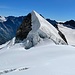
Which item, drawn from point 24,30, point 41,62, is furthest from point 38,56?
point 24,30

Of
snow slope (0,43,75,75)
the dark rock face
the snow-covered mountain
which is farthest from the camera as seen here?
the dark rock face

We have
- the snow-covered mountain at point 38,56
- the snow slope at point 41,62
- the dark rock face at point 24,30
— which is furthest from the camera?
the dark rock face at point 24,30

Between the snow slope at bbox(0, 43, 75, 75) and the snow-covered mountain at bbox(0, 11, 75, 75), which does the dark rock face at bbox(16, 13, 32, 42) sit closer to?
the snow-covered mountain at bbox(0, 11, 75, 75)

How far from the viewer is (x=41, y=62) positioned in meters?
12.6

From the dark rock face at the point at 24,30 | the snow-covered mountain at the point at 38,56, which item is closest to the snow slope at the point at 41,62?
the snow-covered mountain at the point at 38,56

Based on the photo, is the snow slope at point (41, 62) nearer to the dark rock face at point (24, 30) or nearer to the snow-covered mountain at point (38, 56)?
the snow-covered mountain at point (38, 56)

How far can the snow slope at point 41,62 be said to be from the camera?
35.1 ft

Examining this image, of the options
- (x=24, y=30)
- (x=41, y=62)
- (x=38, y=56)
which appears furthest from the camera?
(x=24, y=30)

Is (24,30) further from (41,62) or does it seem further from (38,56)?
(41,62)

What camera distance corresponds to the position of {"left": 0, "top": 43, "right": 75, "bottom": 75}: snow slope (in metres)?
10.7

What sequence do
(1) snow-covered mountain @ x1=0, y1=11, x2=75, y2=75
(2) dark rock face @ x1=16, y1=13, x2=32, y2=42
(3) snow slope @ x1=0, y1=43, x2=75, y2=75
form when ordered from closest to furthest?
1. (3) snow slope @ x1=0, y1=43, x2=75, y2=75
2. (1) snow-covered mountain @ x1=0, y1=11, x2=75, y2=75
3. (2) dark rock face @ x1=16, y1=13, x2=32, y2=42

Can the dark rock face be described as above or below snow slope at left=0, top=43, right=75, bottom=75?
above

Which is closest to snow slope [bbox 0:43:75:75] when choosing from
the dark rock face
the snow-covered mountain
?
the snow-covered mountain

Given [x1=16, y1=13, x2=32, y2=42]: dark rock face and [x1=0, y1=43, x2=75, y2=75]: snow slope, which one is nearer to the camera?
[x1=0, y1=43, x2=75, y2=75]: snow slope
